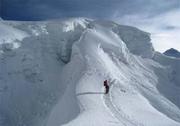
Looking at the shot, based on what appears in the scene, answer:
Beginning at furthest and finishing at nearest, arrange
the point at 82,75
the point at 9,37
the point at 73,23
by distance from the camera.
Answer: the point at 73,23, the point at 9,37, the point at 82,75

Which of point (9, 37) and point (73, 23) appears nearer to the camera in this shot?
point (9, 37)

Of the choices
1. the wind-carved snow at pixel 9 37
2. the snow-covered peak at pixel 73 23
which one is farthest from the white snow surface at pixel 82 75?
the wind-carved snow at pixel 9 37

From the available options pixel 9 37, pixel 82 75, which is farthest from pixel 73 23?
pixel 82 75

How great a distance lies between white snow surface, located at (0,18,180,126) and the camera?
27.8 metres

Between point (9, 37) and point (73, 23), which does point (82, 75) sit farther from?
point (73, 23)

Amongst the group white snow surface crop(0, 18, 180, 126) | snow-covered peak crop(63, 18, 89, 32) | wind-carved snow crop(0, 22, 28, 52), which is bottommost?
white snow surface crop(0, 18, 180, 126)

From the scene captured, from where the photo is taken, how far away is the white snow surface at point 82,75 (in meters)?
27.8

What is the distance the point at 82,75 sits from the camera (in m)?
34.4

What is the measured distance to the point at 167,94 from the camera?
42.7 m

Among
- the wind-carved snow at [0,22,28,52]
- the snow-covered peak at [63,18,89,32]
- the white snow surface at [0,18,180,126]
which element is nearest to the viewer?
the white snow surface at [0,18,180,126]

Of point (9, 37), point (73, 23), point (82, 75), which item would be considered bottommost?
point (82, 75)

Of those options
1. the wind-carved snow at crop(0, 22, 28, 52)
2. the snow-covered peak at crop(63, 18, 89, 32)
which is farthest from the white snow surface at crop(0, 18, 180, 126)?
the wind-carved snow at crop(0, 22, 28, 52)

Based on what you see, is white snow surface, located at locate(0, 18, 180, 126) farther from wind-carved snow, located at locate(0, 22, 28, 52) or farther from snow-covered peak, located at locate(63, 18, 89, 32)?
wind-carved snow, located at locate(0, 22, 28, 52)

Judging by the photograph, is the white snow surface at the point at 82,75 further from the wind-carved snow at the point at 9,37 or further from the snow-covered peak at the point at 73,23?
the wind-carved snow at the point at 9,37
